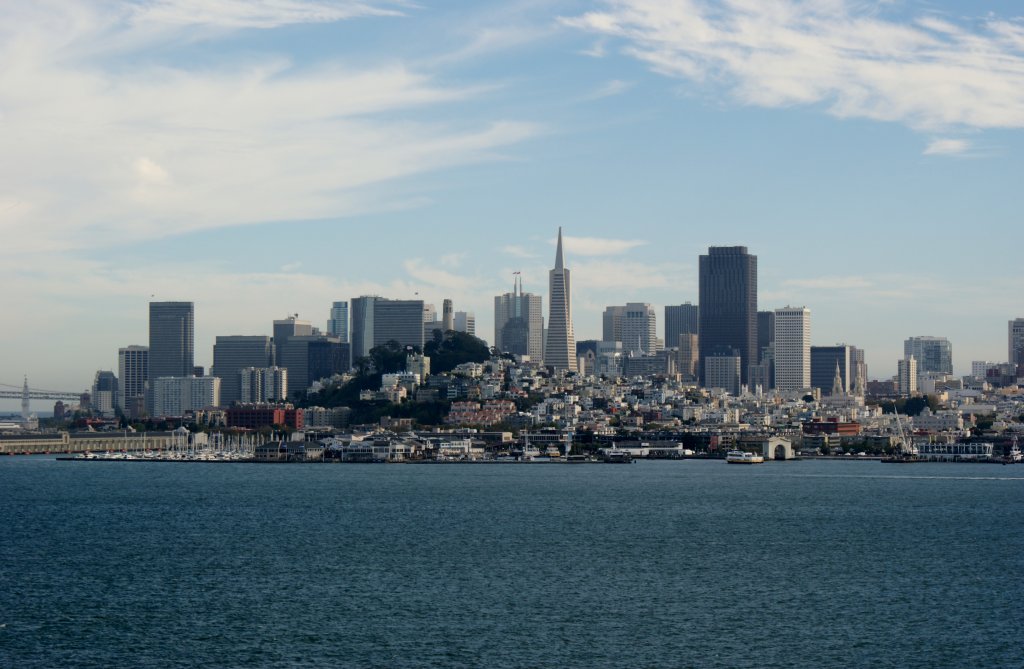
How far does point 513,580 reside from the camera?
4494cm

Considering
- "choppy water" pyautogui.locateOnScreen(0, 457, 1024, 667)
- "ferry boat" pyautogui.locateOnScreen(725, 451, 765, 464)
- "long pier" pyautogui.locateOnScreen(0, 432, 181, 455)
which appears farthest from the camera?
"long pier" pyautogui.locateOnScreen(0, 432, 181, 455)

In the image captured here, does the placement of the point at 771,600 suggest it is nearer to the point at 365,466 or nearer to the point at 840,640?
the point at 840,640

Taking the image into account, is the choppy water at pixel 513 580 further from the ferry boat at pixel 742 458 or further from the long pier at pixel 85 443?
the long pier at pixel 85 443

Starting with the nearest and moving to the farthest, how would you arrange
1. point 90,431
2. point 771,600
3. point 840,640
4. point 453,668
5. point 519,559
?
point 453,668 < point 840,640 < point 771,600 < point 519,559 < point 90,431

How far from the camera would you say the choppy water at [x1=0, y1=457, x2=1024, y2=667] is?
115 feet

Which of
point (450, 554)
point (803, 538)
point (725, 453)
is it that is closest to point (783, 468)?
point (725, 453)

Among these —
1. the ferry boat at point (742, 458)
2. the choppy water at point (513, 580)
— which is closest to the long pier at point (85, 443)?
the ferry boat at point (742, 458)

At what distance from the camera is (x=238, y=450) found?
148 metres

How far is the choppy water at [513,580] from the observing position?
115 ft

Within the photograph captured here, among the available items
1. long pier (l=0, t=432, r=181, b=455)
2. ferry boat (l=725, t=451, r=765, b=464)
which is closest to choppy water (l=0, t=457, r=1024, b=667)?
ferry boat (l=725, t=451, r=765, b=464)

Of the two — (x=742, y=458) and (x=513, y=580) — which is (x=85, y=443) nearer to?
(x=742, y=458)

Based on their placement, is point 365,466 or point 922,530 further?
point 365,466

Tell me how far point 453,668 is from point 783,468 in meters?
91.9

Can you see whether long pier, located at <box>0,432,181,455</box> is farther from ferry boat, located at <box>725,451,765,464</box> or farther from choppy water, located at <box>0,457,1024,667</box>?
choppy water, located at <box>0,457,1024,667</box>
